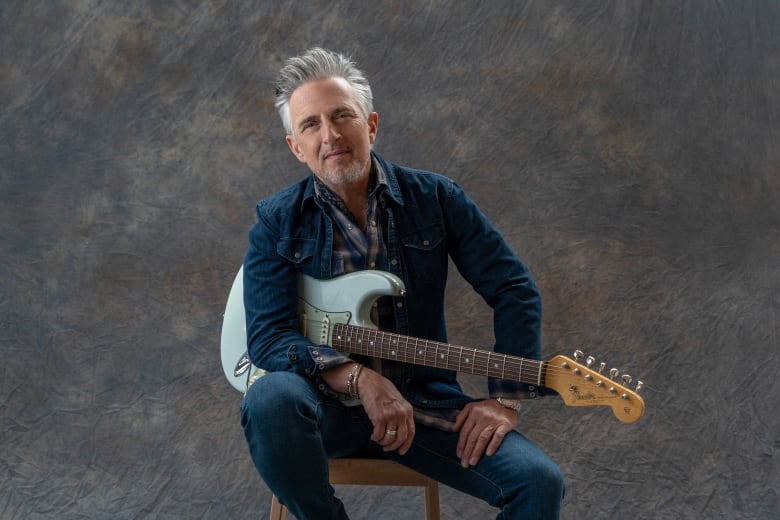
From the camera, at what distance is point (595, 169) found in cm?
302

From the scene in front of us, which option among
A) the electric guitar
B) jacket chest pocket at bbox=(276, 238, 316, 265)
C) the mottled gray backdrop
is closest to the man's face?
jacket chest pocket at bbox=(276, 238, 316, 265)

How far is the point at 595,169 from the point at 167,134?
4.71 ft

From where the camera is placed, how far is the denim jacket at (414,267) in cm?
209

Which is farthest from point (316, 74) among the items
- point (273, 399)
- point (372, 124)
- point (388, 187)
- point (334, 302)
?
point (273, 399)

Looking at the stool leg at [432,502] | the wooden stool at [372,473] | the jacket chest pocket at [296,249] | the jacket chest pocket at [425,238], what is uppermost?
the jacket chest pocket at [425,238]

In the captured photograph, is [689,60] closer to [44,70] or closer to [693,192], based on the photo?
[693,192]

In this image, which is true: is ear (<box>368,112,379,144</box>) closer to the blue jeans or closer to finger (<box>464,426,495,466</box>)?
the blue jeans

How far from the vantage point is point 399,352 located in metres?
2.04

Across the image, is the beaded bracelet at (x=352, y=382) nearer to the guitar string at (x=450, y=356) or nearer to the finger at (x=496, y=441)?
the guitar string at (x=450, y=356)

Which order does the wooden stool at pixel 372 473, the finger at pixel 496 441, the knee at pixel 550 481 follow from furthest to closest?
1. the wooden stool at pixel 372 473
2. the finger at pixel 496 441
3. the knee at pixel 550 481

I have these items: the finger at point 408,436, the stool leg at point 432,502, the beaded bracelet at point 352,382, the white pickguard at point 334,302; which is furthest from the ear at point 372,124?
the stool leg at point 432,502

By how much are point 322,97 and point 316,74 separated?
66 mm

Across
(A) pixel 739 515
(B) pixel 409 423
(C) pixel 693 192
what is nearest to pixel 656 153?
(C) pixel 693 192

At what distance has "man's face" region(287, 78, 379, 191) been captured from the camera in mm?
2150
